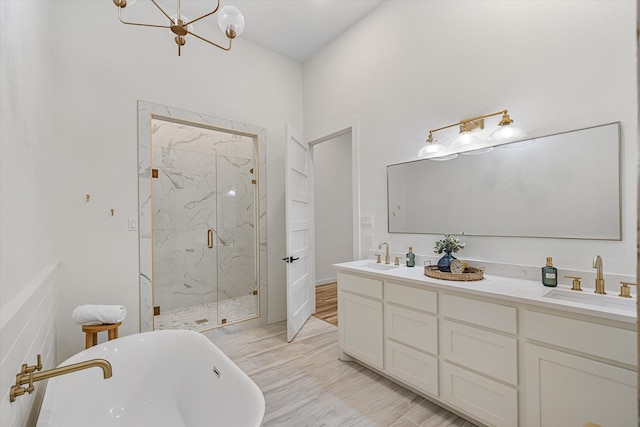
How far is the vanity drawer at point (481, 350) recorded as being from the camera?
1503 millimetres

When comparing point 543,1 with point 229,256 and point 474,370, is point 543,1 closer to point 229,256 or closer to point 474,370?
point 474,370

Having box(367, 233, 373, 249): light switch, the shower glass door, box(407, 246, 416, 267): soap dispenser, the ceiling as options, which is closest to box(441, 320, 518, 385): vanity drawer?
box(407, 246, 416, 267): soap dispenser

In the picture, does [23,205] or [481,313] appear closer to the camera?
[23,205]

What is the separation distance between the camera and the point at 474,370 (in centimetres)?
165

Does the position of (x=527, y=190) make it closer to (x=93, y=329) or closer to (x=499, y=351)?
(x=499, y=351)

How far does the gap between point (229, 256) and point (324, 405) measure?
248cm

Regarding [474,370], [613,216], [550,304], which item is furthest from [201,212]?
[613,216]

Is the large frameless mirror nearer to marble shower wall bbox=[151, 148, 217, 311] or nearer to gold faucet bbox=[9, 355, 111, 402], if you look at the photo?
gold faucet bbox=[9, 355, 111, 402]

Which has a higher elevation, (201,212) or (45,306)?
(201,212)

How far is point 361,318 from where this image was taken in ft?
7.65

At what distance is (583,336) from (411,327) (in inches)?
35.9

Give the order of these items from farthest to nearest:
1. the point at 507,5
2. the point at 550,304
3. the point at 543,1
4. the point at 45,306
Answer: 1. the point at 507,5
2. the point at 543,1
3. the point at 45,306
4. the point at 550,304

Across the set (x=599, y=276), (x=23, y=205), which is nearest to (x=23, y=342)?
(x=23, y=205)

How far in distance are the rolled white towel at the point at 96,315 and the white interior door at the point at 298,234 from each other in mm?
1435
